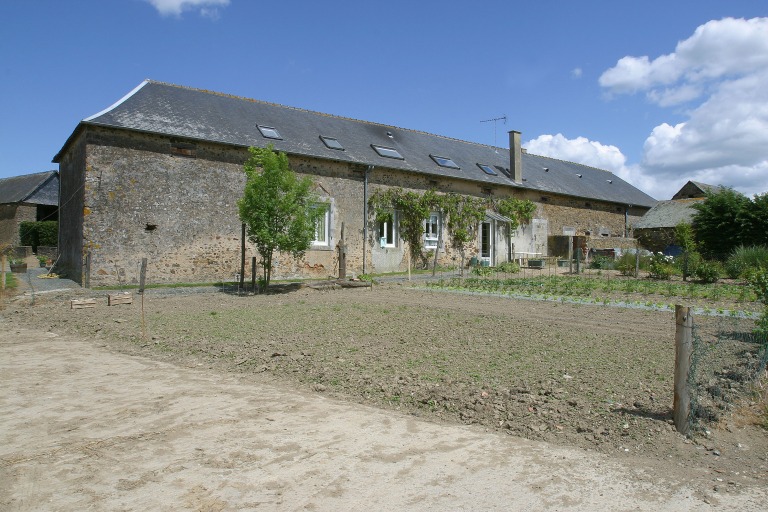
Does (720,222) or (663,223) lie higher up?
(663,223)

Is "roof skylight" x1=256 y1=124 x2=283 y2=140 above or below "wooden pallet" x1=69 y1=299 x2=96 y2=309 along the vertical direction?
above

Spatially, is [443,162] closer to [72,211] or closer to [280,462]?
[72,211]

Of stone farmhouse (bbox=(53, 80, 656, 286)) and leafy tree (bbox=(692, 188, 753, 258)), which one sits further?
leafy tree (bbox=(692, 188, 753, 258))

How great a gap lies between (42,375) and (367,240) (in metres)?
13.7

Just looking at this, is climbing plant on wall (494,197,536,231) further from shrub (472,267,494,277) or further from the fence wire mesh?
the fence wire mesh

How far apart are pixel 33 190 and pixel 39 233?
3.82 meters

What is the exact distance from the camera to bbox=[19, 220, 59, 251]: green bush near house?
1120 inches

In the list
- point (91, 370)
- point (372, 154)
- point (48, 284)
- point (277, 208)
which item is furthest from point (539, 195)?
point (91, 370)

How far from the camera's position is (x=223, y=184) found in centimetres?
1628

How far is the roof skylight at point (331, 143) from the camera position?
18969 millimetres

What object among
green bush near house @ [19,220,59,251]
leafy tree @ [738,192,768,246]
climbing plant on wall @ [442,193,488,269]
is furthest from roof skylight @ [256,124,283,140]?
leafy tree @ [738,192,768,246]

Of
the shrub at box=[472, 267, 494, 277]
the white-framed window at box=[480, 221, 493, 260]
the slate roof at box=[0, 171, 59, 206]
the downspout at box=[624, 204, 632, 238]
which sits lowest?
the shrub at box=[472, 267, 494, 277]

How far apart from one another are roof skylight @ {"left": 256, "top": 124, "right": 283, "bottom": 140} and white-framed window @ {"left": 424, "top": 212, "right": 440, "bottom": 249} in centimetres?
644

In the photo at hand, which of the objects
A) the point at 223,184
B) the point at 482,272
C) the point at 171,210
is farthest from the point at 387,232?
the point at 171,210
